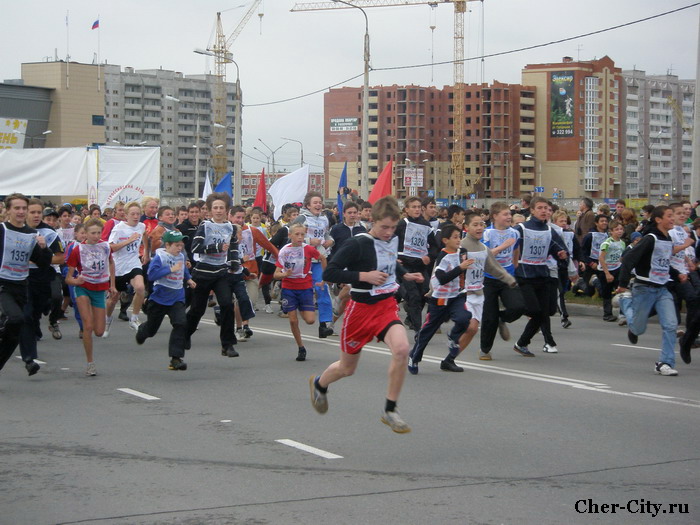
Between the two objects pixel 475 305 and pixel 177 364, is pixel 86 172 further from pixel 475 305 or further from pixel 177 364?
pixel 475 305

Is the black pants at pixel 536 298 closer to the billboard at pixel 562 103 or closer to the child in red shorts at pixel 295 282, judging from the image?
the child in red shorts at pixel 295 282

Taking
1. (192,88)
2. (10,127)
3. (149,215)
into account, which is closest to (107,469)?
(149,215)

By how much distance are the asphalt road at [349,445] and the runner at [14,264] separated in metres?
0.62

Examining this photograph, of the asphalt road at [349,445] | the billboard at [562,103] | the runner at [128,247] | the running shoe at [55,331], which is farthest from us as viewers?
the billboard at [562,103]

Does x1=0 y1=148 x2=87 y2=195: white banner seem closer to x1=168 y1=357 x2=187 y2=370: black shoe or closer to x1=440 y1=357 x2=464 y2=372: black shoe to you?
x1=168 y1=357 x2=187 y2=370: black shoe

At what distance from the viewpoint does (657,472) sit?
6359mm

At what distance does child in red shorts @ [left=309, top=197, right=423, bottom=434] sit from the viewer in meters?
7.48

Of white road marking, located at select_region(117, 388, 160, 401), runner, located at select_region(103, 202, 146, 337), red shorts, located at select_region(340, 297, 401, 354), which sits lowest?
white road marking, located at select_region(117, 388, 160, 401)

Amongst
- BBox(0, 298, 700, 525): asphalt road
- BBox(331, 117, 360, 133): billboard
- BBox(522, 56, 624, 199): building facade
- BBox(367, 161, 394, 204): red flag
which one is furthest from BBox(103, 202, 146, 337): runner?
BBox(331, 117, 360, 133): billboard

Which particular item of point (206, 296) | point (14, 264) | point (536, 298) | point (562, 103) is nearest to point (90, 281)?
point (14, 264)

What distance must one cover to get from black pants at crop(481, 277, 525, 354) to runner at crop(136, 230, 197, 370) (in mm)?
3667

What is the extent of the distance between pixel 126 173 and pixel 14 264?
1588 cm

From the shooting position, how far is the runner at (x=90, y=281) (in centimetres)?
1109

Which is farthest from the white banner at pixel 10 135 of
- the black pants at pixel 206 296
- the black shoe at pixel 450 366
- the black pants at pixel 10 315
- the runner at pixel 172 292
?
the black shoe at pixel 450 366
